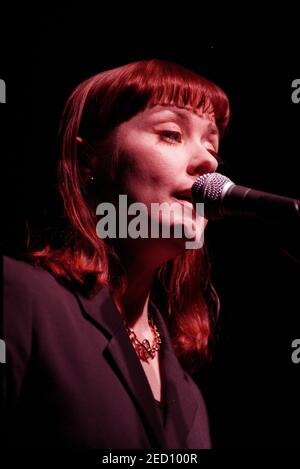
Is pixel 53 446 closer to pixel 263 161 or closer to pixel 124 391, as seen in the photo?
pixel 124 391

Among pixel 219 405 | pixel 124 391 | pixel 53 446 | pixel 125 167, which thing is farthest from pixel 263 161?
pixel 53 446

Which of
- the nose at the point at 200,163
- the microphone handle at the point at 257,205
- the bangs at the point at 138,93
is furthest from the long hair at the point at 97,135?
the microphone handle at the point at 257,205

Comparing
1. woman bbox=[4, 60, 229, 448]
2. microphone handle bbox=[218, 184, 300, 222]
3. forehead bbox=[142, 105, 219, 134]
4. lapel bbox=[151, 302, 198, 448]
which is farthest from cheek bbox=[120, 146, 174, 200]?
lapel bbox=[151, 302, 198, 448]

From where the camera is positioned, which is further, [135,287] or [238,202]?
[135,287]

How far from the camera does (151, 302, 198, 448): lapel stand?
1.38 metres

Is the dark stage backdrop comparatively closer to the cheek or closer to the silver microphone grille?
the cheek

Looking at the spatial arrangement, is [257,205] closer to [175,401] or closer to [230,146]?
[175,401]

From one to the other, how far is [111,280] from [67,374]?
1.34 feet

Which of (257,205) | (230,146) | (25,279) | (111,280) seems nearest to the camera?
(257,205)

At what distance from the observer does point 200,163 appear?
1.42 meters

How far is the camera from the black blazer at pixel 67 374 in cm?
110

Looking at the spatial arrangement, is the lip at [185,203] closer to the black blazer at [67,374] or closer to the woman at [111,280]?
the woman at [111,280]

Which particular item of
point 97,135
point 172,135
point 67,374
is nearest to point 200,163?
point 172,135

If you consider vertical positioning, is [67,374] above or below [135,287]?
below
